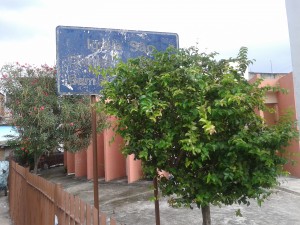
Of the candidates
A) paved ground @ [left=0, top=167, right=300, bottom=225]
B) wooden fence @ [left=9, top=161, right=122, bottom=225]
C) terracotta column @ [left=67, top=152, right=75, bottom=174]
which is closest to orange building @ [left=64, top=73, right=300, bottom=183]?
terracotta column @ [left=67, top=152, right=75, bottom=174]

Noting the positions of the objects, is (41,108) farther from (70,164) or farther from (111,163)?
(70,164)

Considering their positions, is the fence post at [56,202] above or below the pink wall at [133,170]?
above

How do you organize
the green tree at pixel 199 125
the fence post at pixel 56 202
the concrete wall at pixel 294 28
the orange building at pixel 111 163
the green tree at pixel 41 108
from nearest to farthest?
the green tree at pixel 199 125 < the fence post at pixel 56 202 < the concrete wall at pixel 294 28 < the green tree at pixel 41 108 < the orange building at pixel 111 163

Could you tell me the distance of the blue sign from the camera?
3885mm

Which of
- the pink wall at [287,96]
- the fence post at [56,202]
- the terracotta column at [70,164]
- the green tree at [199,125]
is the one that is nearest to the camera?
the green tree at [199,125]

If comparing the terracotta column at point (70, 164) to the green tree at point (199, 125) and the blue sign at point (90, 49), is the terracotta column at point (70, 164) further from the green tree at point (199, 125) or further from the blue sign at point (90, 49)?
the green tree at point (199, 125)

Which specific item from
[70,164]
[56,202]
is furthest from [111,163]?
[56,202]

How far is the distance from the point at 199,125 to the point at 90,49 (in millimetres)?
2058

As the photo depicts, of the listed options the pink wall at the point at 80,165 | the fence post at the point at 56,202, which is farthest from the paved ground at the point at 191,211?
the pink wall at the point at 80,165

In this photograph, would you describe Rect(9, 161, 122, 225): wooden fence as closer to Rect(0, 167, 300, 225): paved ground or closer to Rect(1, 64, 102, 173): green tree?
Rect(1, 64, 102, 173): green tree

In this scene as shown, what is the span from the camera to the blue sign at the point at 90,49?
3885 mm

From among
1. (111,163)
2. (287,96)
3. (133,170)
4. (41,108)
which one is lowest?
(133,170)

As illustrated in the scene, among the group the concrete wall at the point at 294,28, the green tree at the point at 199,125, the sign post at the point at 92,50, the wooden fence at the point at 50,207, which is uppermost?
the concrete wall at the point at 294,28

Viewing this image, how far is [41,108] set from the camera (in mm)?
6648
